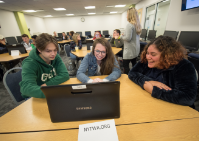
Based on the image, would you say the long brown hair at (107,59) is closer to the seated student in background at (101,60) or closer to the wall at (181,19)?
the seated student in background at (101,60)

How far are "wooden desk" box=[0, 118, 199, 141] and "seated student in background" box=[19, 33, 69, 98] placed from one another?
35 cm

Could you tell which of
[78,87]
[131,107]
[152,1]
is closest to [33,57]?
[78,87]

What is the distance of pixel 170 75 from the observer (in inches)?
36.4

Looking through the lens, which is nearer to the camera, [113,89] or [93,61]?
[113,89]

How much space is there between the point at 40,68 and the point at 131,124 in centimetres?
115

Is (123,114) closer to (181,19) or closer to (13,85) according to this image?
(13,85)

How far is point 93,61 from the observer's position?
148 centimetres

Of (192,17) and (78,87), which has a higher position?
(192,17)

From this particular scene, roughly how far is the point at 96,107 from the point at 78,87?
185mm

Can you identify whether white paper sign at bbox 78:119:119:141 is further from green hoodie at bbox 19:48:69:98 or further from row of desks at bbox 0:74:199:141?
green hoodie at bbox 19:48:69:98

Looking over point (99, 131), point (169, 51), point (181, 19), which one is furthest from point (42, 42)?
point (181, 19)

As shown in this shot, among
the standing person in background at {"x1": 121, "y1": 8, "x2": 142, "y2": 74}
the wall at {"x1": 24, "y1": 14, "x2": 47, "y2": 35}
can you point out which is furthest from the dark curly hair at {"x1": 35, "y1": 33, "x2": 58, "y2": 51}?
the wall at {"x1": 24, "y1": 14, "x2": 47, "y2": 35}

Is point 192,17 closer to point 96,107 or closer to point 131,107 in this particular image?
point 131,107

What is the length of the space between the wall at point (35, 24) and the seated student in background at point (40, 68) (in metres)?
10.2
